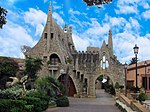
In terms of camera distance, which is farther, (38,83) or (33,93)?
(38,83)

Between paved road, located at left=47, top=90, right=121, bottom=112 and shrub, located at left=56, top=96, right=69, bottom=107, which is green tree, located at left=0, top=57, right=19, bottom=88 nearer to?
shrub, located at left=56, top=96, right=69, bottom=107

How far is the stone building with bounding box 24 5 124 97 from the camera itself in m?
43.5

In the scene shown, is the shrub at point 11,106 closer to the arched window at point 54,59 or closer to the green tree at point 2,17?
the green tree at point 2,17

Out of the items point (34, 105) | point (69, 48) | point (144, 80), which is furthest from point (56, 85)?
point (69, 48)

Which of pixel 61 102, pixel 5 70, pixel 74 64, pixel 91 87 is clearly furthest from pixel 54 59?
pixel 61 102

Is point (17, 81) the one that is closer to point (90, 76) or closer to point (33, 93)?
point (33, 93)

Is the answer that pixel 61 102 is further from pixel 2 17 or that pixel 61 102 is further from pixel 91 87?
pixel 91 87

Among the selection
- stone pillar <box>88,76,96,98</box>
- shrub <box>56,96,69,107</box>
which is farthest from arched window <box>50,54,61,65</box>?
shrub <box>56,96,69,107</box>

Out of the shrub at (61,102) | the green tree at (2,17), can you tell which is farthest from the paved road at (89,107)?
the green tree at (2,17)

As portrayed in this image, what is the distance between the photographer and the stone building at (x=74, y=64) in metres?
43.5

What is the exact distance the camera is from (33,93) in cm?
2091

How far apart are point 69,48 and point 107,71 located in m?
10.4

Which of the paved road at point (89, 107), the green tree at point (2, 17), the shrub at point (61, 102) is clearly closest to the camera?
the green tree at point (2, 17)

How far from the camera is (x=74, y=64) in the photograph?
44.3m
